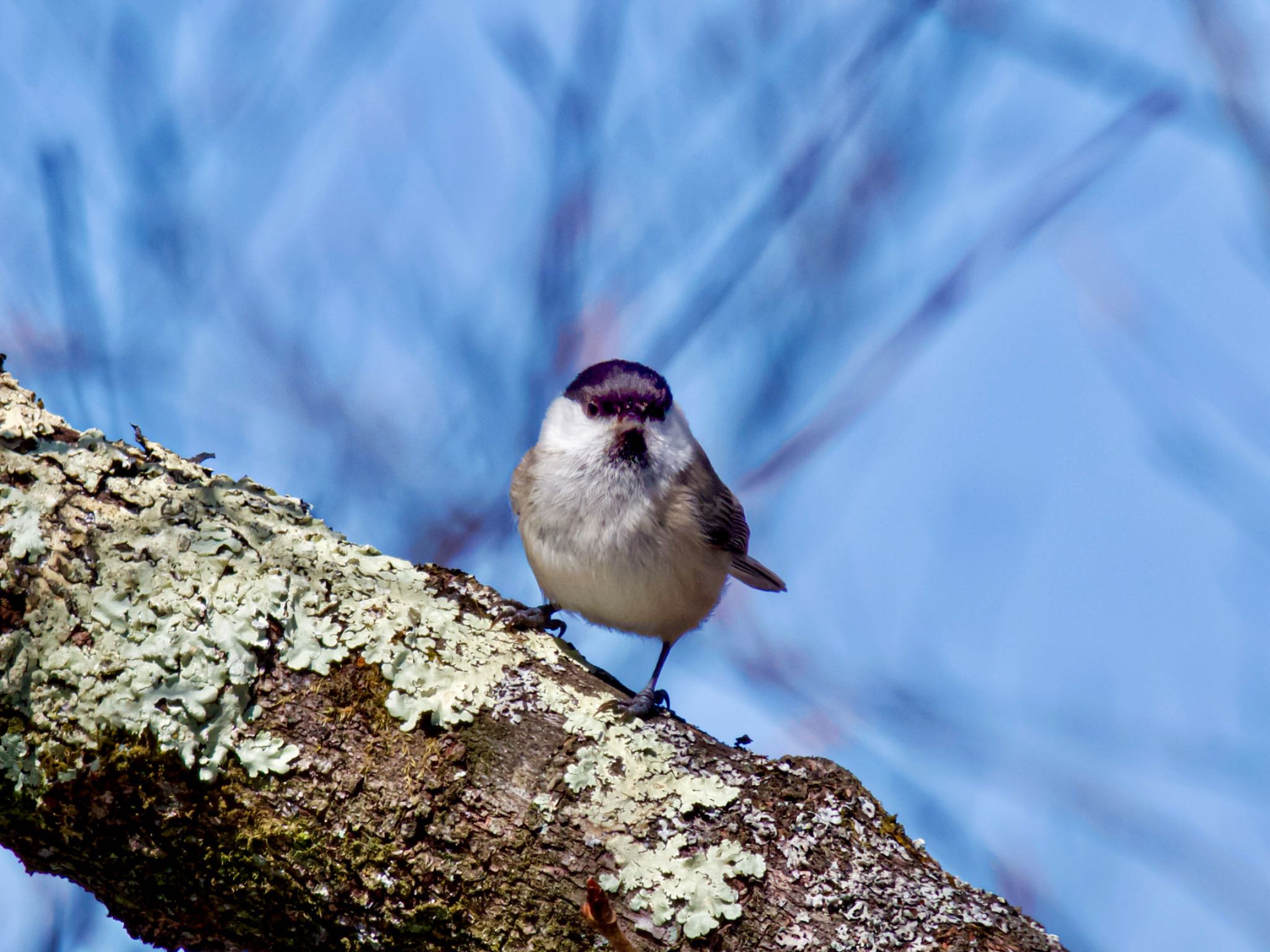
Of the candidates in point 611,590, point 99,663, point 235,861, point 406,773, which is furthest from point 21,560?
point 611,590

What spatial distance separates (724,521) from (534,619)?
82 centimetres

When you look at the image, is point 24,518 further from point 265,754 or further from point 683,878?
point 683,878

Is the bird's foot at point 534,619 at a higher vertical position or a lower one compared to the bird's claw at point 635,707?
higher

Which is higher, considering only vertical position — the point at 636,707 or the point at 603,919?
the point at 636,707

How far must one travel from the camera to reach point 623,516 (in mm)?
3094

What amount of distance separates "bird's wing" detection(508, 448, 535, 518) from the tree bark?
1.14 meters

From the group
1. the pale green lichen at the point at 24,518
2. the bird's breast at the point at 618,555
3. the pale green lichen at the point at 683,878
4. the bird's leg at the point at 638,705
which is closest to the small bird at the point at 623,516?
the bird's breast at the point at 618,555

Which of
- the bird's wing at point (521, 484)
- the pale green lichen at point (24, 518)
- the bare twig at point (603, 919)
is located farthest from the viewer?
the bird's wing at point (521, 484)

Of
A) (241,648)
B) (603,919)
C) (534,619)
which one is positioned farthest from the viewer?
(534,619)

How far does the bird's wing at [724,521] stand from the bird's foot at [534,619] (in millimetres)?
540

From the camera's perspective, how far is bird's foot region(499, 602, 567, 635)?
8.07 ft

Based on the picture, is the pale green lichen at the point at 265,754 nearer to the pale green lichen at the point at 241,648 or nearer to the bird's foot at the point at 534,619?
the pale green lichen at the point at 241,648

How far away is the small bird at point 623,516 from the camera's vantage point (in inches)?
121

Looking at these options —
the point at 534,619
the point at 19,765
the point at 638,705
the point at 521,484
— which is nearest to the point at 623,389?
the point at 521,484
